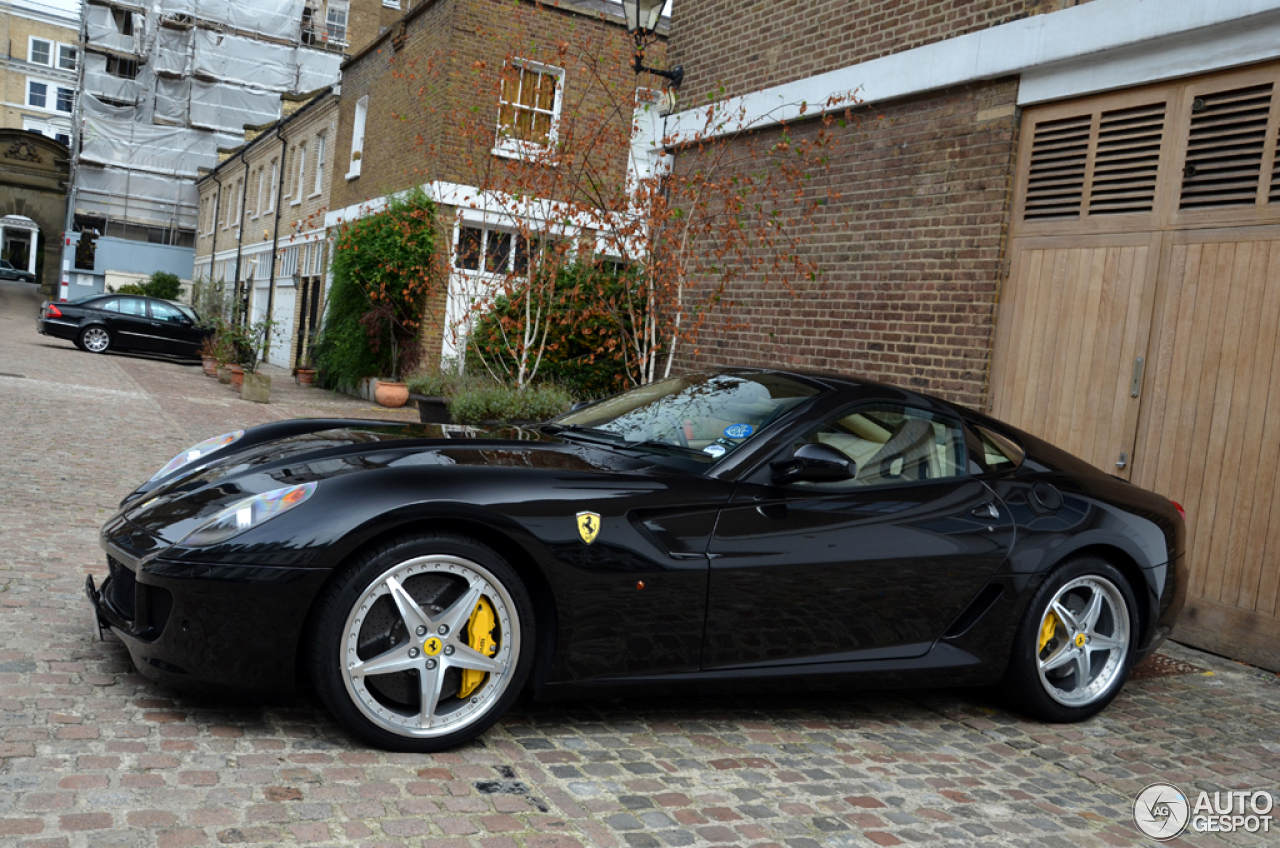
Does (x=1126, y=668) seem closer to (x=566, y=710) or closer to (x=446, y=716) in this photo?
(x=566, y=710)

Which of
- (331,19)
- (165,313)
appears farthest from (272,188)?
(331,19)

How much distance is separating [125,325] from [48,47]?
57.7 metres

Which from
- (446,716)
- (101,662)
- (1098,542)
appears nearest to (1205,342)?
(1098,542)

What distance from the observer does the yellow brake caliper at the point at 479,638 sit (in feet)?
11.8

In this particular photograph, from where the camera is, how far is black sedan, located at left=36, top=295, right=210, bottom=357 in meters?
24.2

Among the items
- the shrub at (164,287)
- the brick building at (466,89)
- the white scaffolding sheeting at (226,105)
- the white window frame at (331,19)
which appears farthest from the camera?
the white window frame at (331,19)

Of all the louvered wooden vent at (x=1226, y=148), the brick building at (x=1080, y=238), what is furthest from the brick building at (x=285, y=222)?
the louvered wooden vent at (x=1226, y=148)

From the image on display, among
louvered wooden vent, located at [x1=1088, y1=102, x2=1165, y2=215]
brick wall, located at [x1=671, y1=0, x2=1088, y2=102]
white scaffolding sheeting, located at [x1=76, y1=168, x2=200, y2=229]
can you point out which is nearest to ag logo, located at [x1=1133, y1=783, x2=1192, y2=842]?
louvered wooden vent, located at [x1=1088, y1=102, x2=1165, y2=215]

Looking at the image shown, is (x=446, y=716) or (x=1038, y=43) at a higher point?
(x=1038, y=43)

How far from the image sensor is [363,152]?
78.2ft

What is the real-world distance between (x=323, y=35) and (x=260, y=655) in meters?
54.1

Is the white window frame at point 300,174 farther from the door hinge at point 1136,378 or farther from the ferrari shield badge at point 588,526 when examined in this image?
the ferrari shield badge at point 588,526

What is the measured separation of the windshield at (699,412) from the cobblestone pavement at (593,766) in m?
1.08

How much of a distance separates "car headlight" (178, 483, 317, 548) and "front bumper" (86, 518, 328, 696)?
103 mm
